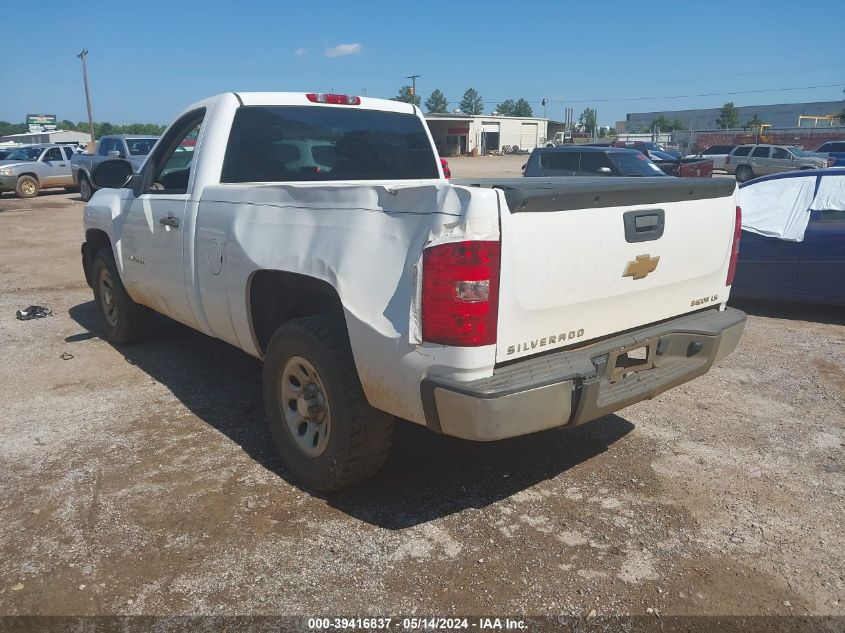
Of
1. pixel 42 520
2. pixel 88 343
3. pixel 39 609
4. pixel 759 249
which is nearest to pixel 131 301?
pixel 88 343

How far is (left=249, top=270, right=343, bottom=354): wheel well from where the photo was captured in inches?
139

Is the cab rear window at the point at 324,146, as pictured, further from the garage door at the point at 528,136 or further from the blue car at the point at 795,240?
the garage door at the point at 528,136

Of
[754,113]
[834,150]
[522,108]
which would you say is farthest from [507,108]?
[834,150]

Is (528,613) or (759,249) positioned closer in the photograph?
(528,613)

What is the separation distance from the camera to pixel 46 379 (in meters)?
5.27

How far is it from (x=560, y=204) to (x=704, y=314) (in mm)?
1403

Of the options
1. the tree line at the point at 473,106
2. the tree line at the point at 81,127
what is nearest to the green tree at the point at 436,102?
the tree line at the point at 473,106

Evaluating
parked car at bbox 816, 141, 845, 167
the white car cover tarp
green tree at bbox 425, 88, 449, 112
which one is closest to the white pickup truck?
the white car cover tarp

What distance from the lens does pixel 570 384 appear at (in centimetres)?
271

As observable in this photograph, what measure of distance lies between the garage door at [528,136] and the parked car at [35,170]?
74.9 m

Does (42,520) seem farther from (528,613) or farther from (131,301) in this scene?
(131,301)

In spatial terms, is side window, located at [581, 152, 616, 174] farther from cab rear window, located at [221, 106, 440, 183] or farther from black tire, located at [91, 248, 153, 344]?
black tire, located at [91, 248, 153, 344]

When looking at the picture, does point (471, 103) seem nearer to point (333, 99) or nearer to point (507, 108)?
point (507, 108)

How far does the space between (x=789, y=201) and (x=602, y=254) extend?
204 inches
